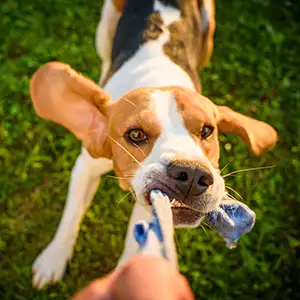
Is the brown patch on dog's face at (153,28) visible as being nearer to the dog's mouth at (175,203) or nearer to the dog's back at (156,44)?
the dog's back at (156,44)

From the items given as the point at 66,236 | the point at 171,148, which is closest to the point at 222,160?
the point at 66,236

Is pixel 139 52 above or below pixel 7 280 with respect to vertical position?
above

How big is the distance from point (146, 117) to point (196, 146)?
0.29 meters

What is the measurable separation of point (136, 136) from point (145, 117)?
12cm

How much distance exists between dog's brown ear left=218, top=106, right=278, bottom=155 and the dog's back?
0.40 meters

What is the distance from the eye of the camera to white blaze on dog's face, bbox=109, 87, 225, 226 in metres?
2.43

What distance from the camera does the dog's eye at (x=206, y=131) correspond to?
281 centimetres

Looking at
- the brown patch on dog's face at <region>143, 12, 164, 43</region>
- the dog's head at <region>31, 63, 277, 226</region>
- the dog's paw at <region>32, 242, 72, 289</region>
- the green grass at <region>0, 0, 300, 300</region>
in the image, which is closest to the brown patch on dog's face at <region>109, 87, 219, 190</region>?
the dog's head at <region>31, 63, 277, 226</region>

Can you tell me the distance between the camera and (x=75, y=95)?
306cm

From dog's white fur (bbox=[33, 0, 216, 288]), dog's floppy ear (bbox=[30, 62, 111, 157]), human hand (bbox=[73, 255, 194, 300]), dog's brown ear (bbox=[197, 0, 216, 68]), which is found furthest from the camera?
dog's brown ear (bbox=[197, 0, 216, 68])

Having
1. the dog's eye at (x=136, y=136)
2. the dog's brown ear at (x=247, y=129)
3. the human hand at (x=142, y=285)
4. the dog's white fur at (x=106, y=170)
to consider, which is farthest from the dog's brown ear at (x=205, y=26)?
the human hand at (x=142, y=285)

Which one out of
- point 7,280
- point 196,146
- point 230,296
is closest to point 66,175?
point 7,280

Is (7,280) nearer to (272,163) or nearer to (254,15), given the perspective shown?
(272,163)

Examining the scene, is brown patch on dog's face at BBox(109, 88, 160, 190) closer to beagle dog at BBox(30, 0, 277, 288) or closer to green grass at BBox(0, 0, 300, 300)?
beagle dog at BBox(30, 0, 277, 288)
